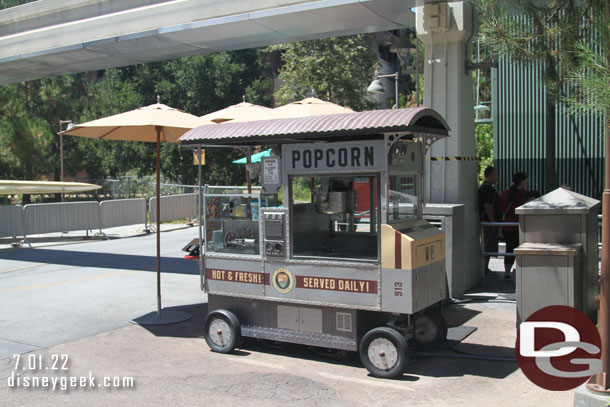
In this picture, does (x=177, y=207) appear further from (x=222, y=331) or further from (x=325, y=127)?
(x=325, y=127)

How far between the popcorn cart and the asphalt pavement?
316 mm

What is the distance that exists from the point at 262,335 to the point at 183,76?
2721cm

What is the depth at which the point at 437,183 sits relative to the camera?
999cm

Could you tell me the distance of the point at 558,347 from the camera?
6379 mm

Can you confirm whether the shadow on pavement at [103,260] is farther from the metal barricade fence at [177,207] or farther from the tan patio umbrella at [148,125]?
the metal barricade fence at [177,207]

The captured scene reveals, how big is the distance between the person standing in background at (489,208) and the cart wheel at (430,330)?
13.2 ft

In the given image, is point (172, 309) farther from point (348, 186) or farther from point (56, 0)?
point (56, 0)

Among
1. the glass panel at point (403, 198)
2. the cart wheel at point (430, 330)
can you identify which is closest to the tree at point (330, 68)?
the glass panel at point (403, 198)

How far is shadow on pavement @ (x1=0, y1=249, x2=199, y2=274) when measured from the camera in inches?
528

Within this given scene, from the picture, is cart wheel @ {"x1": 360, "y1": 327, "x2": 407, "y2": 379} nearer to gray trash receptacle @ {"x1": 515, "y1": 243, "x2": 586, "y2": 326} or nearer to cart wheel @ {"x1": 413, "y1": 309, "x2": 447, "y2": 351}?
cart wheel @ {"x1": 413, "y1": 309, "x2": 447, "y2": 351}

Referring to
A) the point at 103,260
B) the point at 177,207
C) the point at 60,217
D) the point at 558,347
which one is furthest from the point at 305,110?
the point at 177,207

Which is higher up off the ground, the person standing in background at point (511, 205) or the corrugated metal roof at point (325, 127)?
the corrugated metal roof at point (325, 127)

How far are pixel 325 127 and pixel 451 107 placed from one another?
4218 millimetres

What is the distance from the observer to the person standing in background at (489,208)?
34.5ft
